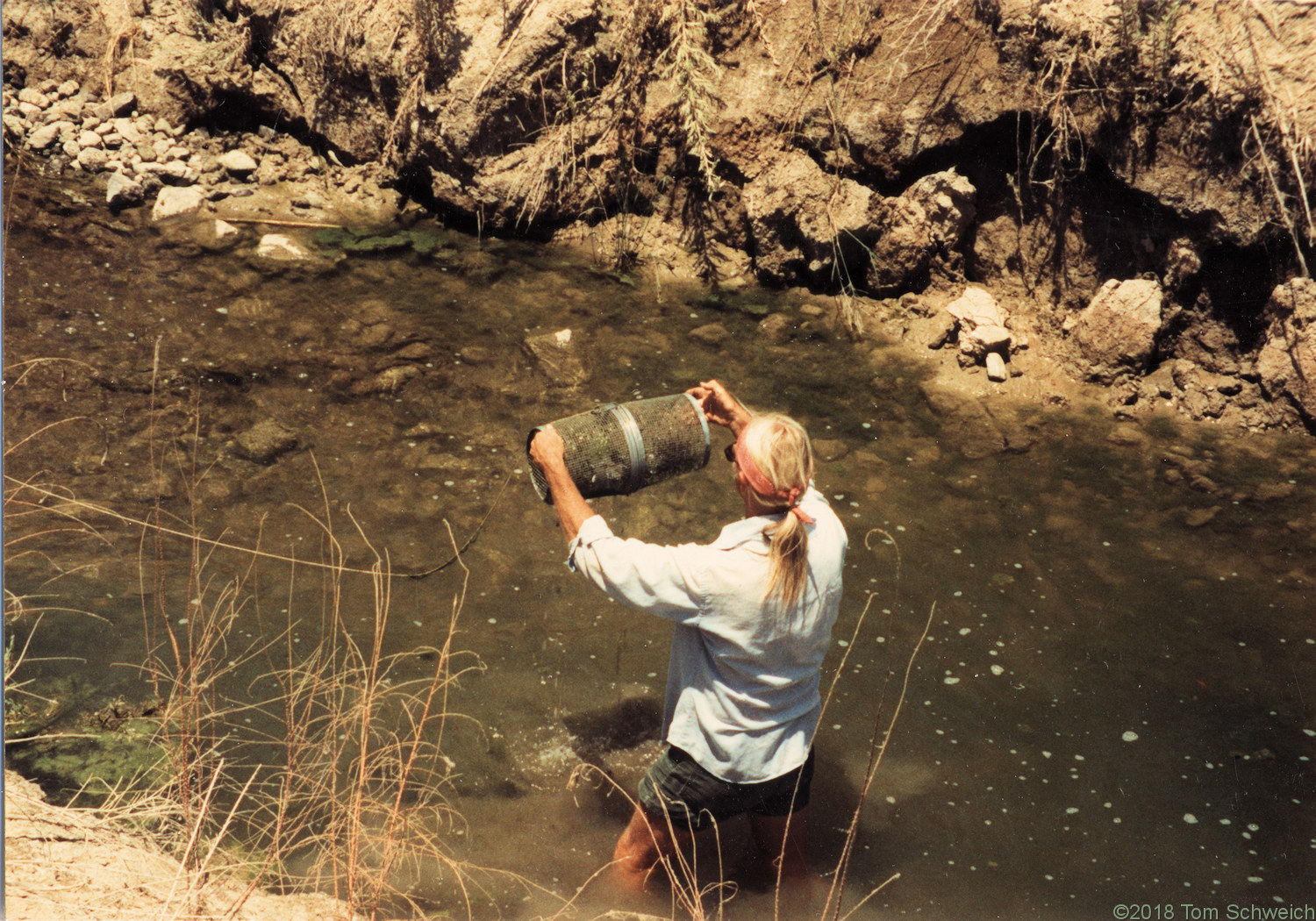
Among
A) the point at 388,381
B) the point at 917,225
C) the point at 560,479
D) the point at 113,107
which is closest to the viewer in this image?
the point at 560,479

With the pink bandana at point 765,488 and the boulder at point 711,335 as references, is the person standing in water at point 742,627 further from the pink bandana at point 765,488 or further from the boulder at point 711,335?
the boulder at point 711,335

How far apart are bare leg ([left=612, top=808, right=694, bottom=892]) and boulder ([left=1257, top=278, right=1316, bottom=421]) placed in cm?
380

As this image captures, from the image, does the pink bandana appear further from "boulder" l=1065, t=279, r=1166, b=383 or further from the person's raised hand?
"boulder" l=1065, t=279, r=1166, b=383

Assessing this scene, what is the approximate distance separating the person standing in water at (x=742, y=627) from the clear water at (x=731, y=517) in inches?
20.4

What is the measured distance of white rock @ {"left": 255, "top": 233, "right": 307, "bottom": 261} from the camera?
18.6ft

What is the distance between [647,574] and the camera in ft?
7.28

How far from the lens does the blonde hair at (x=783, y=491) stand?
88.7 inches

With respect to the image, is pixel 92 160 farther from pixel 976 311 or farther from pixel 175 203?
pixel 976 311

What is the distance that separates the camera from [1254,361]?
5.10 m

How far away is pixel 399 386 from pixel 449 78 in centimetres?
211

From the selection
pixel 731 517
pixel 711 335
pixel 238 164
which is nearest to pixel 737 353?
pixel 711 335

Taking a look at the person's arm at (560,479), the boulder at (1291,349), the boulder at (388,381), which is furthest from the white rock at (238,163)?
the boulder at (1291,349)

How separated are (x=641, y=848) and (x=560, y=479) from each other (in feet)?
3.30

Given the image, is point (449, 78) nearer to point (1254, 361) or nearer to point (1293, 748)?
point (1254, 361)
